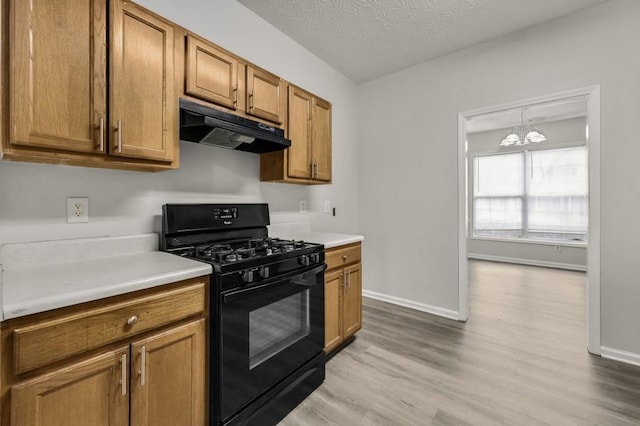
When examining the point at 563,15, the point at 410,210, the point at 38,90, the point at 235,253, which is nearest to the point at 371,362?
the point at 235,253

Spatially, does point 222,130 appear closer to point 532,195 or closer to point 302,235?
point 302,235

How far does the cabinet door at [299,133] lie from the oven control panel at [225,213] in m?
0.54

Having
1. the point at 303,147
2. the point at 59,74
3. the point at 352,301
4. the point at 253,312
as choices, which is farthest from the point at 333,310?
the point at 59,74

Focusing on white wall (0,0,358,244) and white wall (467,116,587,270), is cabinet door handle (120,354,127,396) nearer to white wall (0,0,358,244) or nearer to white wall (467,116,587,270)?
white wall (0,0,358,244)

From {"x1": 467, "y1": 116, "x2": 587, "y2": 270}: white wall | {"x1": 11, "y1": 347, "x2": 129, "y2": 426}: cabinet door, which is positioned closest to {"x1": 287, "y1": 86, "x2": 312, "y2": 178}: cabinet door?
{"x1": 11, "y1": 347, "x2": 129, "y2": 426}: cabinet door

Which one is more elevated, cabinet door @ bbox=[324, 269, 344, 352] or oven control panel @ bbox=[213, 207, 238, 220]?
oven control panel @ bbox=[213, 207, 238, 220]

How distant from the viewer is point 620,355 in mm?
2244

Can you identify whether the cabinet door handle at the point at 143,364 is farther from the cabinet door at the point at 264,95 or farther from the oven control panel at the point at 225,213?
the cabinet door at the point at 264,95

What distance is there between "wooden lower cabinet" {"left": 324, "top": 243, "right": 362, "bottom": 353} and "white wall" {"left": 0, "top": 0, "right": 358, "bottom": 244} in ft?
2.45

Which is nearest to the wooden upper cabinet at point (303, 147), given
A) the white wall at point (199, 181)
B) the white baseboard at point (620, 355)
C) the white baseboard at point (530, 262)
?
A: the white wall at point (199, 181)

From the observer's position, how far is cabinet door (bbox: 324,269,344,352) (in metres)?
2.18

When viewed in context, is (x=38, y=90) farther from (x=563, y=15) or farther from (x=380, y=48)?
(x=563, y=15)

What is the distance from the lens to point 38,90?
3.78 ft

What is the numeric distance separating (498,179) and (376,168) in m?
4.07
